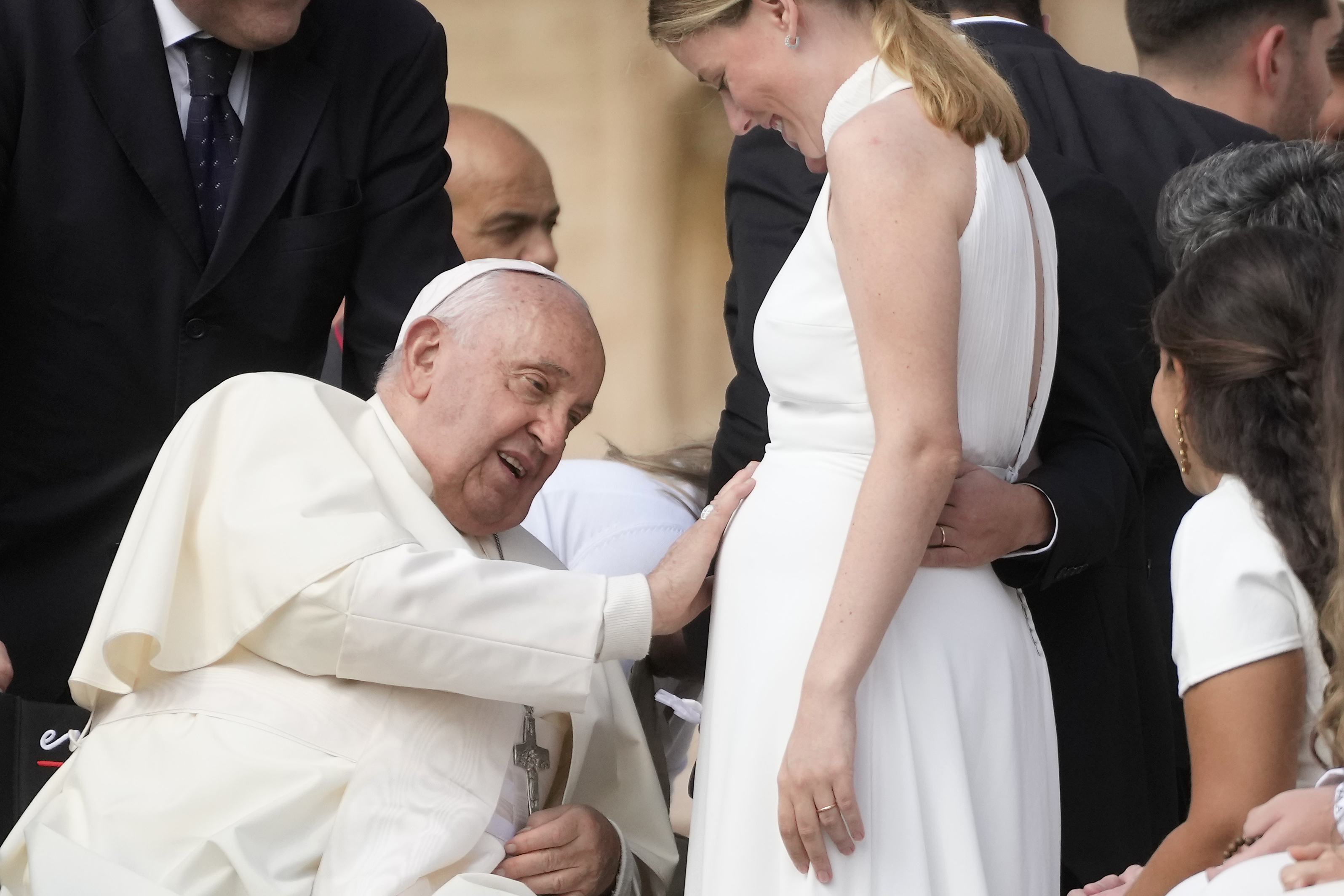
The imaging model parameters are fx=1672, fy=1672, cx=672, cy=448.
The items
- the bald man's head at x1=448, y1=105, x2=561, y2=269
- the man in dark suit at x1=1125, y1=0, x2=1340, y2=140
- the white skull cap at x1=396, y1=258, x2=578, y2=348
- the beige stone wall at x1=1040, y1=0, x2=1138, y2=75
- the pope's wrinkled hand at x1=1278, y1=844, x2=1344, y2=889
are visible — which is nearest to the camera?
the pope's wrinkled hand at x1=1278, y1=844, x2=1344, y2=889

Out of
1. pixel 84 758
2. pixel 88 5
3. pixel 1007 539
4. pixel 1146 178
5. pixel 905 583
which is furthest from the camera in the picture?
pixel 1146 178

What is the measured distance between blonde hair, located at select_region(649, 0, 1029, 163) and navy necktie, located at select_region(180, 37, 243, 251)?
1.01m

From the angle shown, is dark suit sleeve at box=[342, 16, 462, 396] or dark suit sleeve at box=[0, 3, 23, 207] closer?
dark suit sleeve at box=[0, 3, 23, 207]

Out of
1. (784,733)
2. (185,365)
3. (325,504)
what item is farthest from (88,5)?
(784,733)

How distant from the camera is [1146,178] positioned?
3312 mm

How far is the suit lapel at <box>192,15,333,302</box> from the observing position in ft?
9.52

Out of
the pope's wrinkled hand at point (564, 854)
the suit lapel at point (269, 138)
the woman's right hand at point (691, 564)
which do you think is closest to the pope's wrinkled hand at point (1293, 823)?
the woman's right hand at point (691, 564)

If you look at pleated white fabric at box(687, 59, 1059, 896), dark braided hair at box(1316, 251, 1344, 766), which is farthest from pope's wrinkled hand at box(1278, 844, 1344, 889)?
pleated white fabric at box(687, 59, 1059, 896)

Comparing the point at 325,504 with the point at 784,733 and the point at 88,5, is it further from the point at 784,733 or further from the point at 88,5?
the point at 88,5

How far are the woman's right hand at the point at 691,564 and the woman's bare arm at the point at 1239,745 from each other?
68 centimetres

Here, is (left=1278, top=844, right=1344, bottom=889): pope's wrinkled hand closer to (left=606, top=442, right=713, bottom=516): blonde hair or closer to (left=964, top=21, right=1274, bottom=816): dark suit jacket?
(left=964, top=21, right=1274, bottom=816): dark suit jacket

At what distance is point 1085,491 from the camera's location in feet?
7.79

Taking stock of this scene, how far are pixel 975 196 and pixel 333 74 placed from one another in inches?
54.6

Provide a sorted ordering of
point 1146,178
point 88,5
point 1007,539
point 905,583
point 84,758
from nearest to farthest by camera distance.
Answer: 1. point 905,583
2. point 1007,539
3. point 84,758
4. point 88,5
5. point 1146,178
